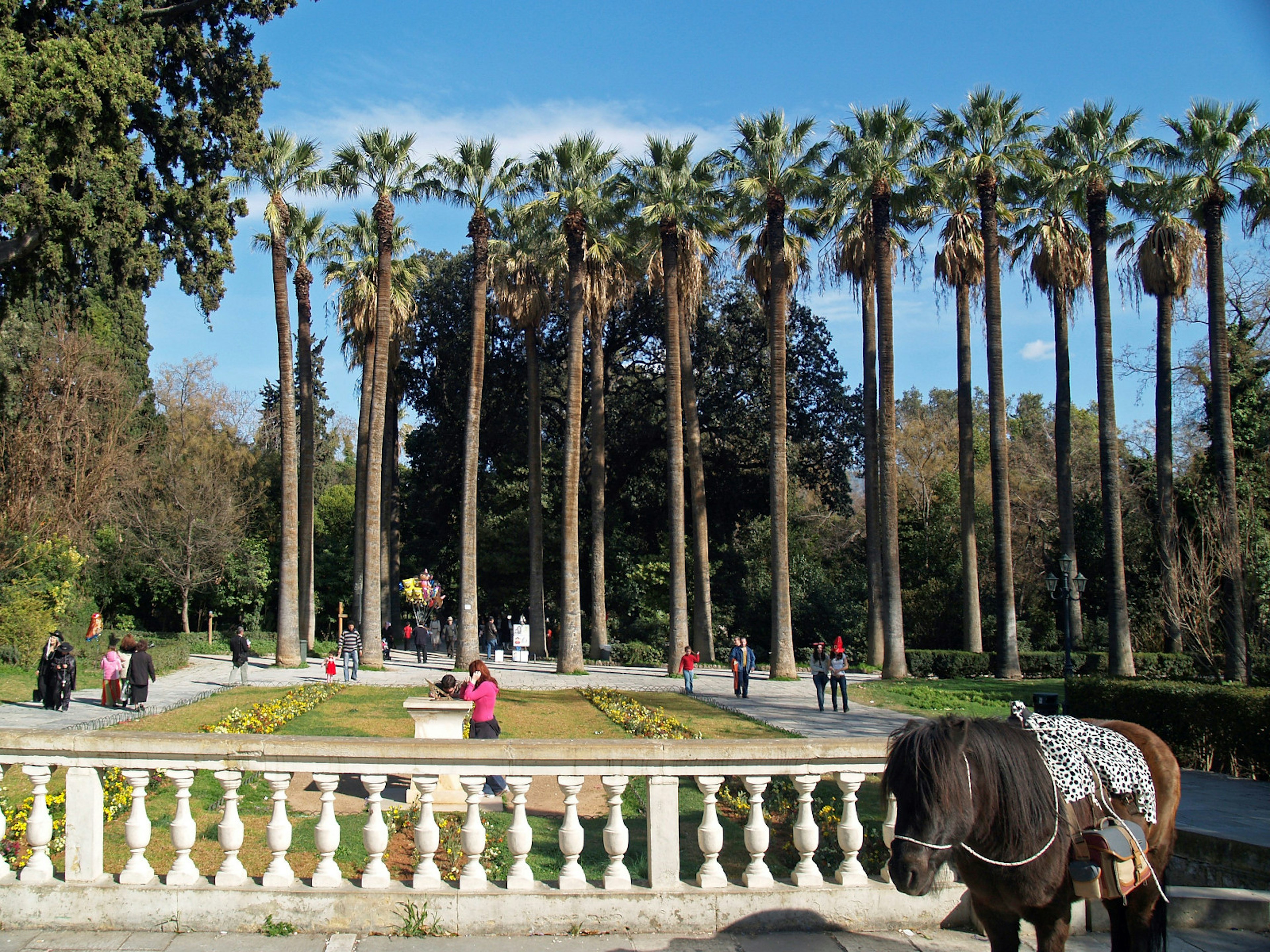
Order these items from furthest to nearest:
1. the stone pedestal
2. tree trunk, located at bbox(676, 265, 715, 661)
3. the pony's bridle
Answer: tree trunk, located at bbox(676, 265, 715, 661), the stone pedestal, the pony's bridle

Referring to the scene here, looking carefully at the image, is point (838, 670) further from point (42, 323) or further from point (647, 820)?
point (42, 323)

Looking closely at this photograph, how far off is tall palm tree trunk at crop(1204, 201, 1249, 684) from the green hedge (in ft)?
13.9

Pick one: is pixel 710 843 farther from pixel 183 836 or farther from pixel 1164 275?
pixel 1164 275

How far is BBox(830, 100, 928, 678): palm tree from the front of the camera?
31.2 metres

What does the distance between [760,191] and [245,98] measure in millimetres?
16414

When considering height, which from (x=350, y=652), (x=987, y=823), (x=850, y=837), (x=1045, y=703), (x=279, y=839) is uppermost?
(x=987, y=823)

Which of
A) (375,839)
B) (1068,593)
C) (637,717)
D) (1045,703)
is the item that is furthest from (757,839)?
(1068,593)

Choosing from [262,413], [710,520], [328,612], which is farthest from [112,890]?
[262,413]

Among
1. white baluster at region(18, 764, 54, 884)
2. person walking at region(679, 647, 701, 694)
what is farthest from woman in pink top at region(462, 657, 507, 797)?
person walking at region(679, 647, 701, 694)

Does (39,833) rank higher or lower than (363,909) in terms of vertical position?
higher

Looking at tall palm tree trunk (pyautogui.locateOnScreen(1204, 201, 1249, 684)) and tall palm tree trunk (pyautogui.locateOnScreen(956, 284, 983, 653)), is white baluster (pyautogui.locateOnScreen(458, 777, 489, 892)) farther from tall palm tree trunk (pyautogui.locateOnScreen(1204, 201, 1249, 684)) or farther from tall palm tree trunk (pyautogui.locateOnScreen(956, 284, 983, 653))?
tall palm tree trunk (pyautogui.locateOnScreen(956, 284, 983, 653))

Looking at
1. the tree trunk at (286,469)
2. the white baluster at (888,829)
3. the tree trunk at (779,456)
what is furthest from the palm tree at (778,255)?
the white baluster at (888,829)

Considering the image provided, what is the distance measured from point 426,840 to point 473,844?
0.28 metres

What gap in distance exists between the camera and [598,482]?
3650 centimetres
